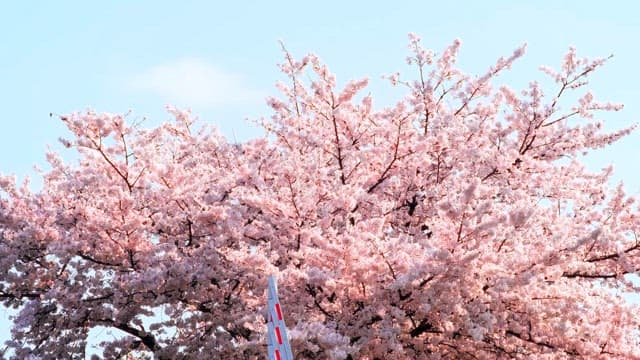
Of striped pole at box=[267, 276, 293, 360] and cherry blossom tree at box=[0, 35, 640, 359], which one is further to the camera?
cherry blossom tree at box=[0, 35, 640, 359]

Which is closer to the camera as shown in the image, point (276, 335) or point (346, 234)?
point (276, 335)

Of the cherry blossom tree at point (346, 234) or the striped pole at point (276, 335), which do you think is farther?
the cherry blossom tree at point (346, 234)

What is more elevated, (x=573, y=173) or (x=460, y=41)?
(x=460, y=41)

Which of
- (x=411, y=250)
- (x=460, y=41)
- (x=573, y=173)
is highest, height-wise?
(x=460, y=41)

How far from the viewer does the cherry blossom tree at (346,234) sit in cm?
948

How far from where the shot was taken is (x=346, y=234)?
982 centimetres

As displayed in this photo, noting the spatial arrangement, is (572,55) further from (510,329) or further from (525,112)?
(510,329)

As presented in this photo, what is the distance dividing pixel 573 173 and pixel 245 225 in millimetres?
5655

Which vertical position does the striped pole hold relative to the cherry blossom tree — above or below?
below

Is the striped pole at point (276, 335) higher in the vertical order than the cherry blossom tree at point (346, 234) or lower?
lower

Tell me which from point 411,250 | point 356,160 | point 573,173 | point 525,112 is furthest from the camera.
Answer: point 573,173

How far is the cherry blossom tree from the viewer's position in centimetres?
948

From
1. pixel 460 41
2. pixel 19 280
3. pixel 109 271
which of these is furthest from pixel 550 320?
pixel 19 280

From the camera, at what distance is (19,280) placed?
13.2 m
